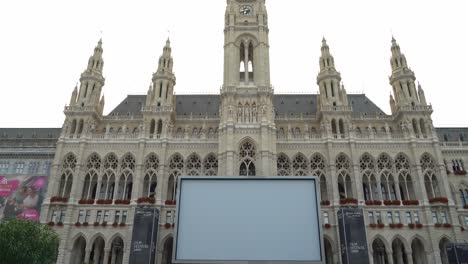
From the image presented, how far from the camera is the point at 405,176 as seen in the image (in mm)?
41375

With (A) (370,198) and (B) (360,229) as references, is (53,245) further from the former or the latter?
(A) (370,198)

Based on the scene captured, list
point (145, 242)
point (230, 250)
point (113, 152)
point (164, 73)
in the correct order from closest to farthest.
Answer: point (230, 250), point (145, 242), point (113, 152), point (164, 73)

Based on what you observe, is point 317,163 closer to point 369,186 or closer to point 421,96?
point 369,186

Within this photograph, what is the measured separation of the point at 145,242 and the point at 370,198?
88.9 ft

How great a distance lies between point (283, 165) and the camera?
42.8 meters

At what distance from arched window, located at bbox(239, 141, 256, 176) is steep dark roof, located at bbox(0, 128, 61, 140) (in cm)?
3213

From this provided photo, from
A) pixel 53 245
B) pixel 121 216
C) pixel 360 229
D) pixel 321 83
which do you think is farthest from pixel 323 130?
pixel 53 245

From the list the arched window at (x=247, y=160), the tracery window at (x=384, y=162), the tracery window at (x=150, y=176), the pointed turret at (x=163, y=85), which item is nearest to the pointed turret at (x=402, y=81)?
the tracery window at (x=384, y=162)

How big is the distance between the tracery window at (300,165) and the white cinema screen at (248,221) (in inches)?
635

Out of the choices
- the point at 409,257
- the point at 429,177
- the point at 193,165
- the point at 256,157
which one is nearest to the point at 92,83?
the point at 193,165

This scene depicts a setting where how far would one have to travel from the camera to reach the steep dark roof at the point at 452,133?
51312mm

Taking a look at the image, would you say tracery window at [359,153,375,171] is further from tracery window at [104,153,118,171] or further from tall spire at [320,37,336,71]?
tracery window at [104,153,118,171]

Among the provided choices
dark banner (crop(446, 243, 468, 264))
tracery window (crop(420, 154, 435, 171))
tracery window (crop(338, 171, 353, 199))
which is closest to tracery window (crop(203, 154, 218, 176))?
tracery window (crop(338, 171, 353, 199))

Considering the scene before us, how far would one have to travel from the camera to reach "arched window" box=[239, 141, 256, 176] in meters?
41.2
